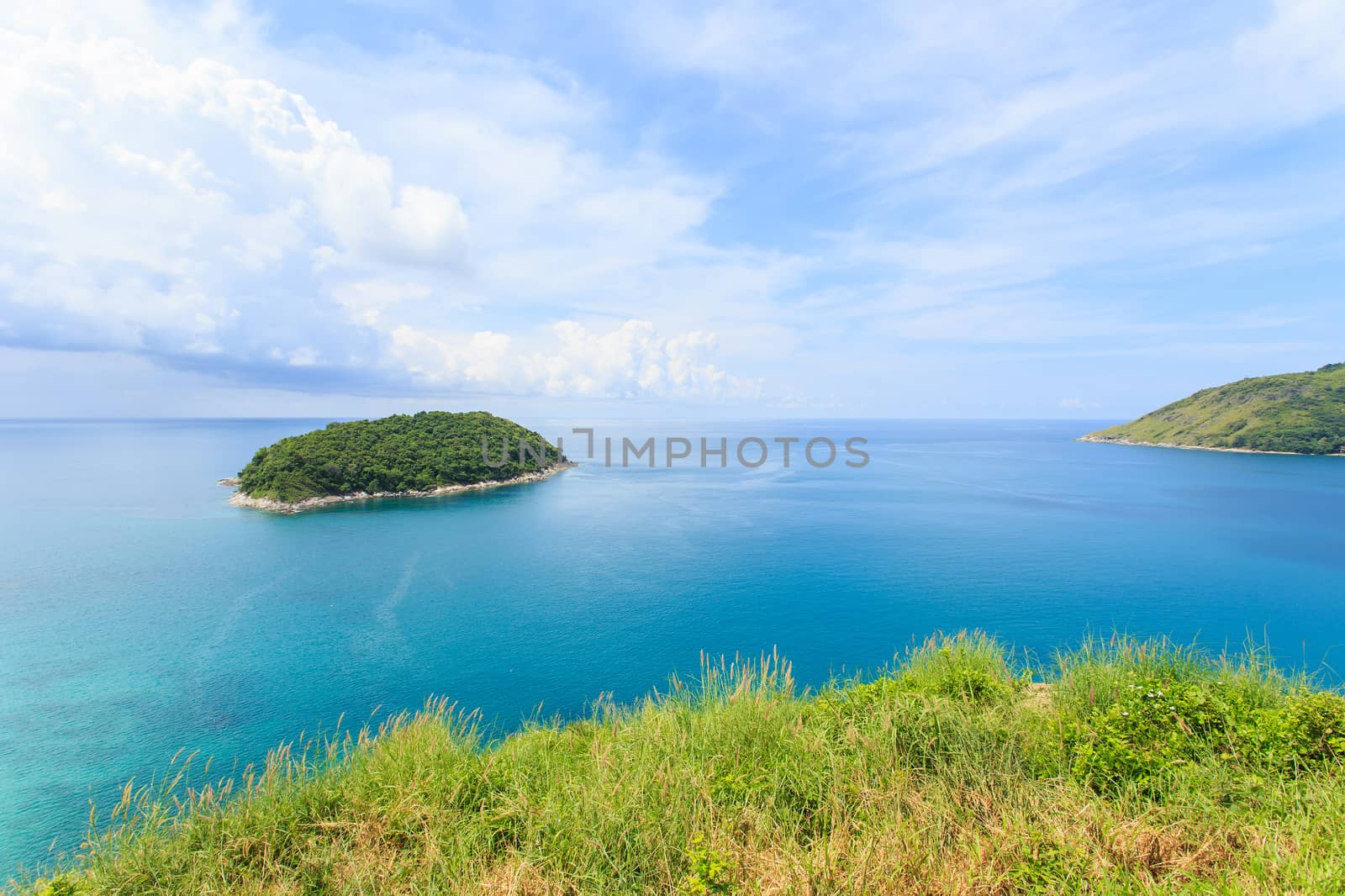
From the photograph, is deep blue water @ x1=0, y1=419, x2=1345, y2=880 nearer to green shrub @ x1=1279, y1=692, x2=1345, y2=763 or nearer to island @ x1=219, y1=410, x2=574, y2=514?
island @ x1=219, y1=410, x2=574, y2=514

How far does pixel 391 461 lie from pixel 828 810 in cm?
6961

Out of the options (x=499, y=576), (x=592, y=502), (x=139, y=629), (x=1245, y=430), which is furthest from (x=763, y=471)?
(x=1245, y=430)

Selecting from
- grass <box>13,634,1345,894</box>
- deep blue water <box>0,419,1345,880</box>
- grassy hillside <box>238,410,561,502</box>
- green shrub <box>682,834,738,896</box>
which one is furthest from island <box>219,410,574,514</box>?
green shrub <box>682,834,738,896</box>

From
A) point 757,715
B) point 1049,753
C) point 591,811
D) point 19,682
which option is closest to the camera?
point 591,811

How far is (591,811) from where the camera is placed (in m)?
6.12

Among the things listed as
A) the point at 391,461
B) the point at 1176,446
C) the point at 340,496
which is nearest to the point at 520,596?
the point at 340,496

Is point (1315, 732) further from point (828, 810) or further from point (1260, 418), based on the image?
point (1260, 418)

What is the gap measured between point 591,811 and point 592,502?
54.1 metres

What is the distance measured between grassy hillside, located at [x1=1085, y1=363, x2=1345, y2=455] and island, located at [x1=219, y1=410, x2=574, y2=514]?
13519 centimetres

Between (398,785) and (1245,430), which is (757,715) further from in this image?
(1245,430)

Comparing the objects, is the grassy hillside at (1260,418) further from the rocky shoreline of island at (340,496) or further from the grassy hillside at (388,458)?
the grassy hillside at (388,458)

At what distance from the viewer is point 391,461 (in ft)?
216

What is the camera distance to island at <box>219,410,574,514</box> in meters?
57.6

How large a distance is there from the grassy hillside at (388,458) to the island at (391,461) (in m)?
0.10
